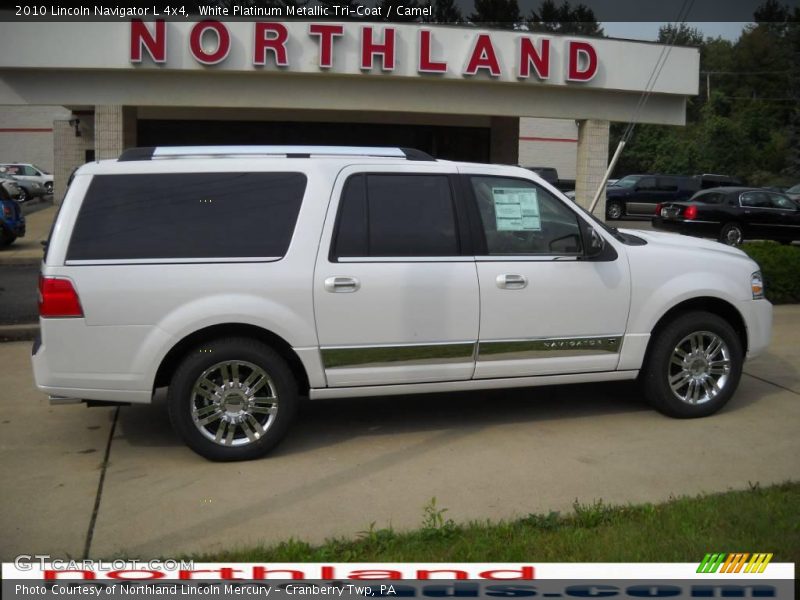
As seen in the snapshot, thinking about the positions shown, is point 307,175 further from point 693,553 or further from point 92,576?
point 693,553

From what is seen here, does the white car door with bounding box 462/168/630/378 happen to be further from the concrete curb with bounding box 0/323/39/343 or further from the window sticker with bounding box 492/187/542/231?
the concrete curb with bounding box 0/323/39/343

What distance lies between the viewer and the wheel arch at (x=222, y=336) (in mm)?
5926

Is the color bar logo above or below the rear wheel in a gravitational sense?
below

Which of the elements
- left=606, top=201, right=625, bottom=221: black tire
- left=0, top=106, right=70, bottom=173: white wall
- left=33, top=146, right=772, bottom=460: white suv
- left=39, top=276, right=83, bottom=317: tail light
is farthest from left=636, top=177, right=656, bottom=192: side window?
left=0, top=106, right=70, bottom=173: white wall

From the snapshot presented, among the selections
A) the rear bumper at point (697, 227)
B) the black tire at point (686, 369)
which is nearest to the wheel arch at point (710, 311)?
the black tire at point (686, 369)

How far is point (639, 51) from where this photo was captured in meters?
19.0

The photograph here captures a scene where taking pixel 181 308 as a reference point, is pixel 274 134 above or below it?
above

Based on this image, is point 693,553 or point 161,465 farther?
point 161,465

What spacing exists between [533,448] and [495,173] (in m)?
1.93

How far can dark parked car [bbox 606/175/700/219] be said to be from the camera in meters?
30.9

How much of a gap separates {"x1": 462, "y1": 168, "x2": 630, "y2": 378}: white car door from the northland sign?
38.2 feet

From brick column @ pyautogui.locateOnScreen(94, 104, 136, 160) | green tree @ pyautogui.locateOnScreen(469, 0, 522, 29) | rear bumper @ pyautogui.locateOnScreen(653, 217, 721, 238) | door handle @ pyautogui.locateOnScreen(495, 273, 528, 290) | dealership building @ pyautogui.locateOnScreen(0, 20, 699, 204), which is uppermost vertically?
green tree @ pyautogui.locateOnScreen(469, 0, 522, 29)

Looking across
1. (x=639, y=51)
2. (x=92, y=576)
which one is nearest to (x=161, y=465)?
(x=92, y=576)

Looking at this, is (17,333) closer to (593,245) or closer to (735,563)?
(593,245)
